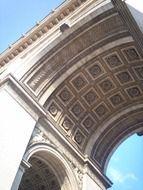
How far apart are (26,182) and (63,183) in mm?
2131

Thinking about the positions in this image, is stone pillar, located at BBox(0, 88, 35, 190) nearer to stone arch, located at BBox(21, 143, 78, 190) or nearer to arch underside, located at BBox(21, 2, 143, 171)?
arch underside, located at BBox(21, 2, 143, 171)

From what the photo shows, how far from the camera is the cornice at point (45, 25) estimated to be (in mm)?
12070

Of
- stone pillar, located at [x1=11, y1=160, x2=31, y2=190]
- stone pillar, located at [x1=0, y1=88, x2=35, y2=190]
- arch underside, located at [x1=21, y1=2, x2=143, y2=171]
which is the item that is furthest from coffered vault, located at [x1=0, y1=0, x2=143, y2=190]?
stone pillar, located at [x1=11, y1=160, x2=31, y2=190]

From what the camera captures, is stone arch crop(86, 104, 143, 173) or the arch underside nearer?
the arch underside

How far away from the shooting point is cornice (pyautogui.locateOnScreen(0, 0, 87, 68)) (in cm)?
1207

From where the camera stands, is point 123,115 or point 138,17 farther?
point 123,115

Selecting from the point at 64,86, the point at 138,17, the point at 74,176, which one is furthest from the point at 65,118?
the point at 138,17

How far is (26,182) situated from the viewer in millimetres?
12914

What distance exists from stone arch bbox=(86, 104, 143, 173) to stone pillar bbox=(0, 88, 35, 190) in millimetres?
3806

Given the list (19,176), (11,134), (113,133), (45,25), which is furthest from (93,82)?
(19,176)

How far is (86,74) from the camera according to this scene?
12.2 meters

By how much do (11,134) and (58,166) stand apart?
9.93 ft

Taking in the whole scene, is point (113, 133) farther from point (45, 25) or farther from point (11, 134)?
point (11, 134)

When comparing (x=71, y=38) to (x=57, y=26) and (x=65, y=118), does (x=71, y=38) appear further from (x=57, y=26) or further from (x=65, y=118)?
(x=65, y=118)
